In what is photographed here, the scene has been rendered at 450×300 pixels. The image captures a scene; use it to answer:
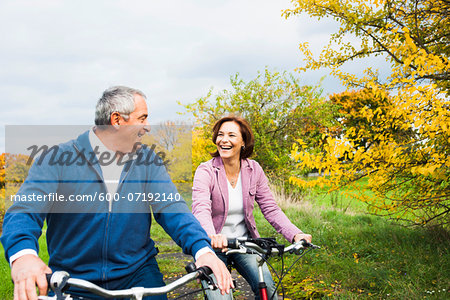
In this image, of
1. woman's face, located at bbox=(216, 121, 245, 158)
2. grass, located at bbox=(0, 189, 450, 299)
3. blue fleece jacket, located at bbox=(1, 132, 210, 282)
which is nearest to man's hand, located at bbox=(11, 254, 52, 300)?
blue fleece jacket, located at bbox=(1, 132, 210, 282)

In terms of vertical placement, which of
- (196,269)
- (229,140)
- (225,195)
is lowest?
(196,269)

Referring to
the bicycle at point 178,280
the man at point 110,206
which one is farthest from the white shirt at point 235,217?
the man at point 110,206

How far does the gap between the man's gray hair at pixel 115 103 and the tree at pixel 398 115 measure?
6.42 ft

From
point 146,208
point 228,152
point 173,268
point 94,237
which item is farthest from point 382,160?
point 173,268

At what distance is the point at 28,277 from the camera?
152 centimetres

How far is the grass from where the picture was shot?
153 inches

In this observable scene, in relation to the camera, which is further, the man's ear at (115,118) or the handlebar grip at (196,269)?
the man's ear at (115,118)

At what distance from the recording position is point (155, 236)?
29.1 feet

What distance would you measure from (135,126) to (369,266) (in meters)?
3.40

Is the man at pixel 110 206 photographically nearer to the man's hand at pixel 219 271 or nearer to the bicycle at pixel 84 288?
the man's hand at pixel 219 271

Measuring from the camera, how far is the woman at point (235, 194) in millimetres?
2928

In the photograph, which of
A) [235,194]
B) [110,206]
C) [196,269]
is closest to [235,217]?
[235,194]

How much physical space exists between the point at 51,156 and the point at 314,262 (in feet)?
12.8

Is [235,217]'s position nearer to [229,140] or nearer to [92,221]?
[229,140]
